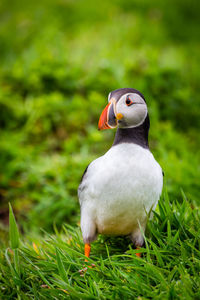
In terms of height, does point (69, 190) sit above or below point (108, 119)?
below

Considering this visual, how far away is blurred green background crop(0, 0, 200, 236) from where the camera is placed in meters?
4.17

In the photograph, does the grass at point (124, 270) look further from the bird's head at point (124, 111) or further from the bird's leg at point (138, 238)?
the bird's head at point (124, 111)

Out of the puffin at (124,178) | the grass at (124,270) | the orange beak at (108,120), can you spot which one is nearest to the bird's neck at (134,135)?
the puffin at (124,178)

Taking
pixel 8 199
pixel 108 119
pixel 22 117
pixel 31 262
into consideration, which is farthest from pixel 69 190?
pixel 108 119

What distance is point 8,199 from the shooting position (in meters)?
4.45

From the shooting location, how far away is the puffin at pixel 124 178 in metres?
2.21

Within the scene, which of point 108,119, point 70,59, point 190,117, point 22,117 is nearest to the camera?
point 108,119

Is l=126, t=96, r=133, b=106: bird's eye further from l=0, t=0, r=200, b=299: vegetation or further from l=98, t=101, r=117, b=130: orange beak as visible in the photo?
l=0, t=0, r=200, b=299: vegetation

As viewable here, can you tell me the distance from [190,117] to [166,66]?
2.97ft

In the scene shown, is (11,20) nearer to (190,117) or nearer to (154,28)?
(154,28)

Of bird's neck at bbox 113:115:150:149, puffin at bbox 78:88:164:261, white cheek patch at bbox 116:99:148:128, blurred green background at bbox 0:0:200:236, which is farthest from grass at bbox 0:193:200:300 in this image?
blurred green background at bbox 0:0:200:236

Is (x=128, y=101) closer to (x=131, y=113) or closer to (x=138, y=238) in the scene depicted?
(x=131, y=113)

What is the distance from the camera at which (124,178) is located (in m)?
2.21

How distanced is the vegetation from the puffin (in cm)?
16
